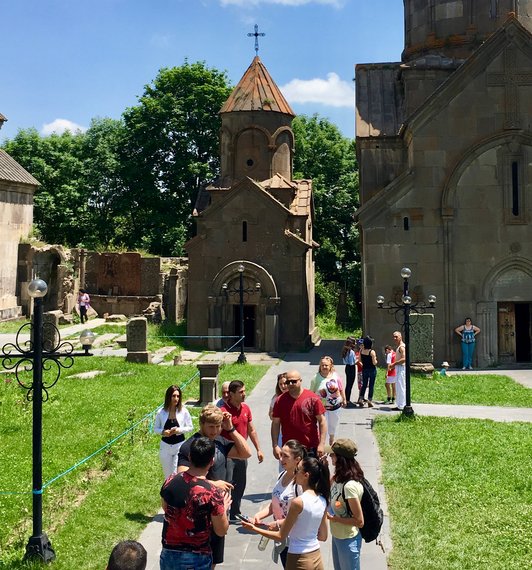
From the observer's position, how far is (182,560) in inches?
217

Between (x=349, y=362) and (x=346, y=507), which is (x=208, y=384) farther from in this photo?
(x=346, y=507)

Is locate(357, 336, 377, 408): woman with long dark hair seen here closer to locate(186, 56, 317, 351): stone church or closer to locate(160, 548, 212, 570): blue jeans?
locate(160, 548, 212, 570): blue jeans

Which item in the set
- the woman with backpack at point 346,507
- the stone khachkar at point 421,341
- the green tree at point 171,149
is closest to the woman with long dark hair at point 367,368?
the stone khachkar at point 421,341

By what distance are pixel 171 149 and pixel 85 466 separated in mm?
34518

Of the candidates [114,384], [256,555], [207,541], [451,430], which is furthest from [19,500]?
[114,384]

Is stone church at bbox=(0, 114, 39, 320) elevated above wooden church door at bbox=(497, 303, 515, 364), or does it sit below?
above

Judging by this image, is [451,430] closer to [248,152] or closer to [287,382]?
[287,382]

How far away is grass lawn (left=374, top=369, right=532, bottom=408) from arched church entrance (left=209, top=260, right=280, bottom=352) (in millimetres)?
7586

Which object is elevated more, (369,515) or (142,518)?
(369,515)

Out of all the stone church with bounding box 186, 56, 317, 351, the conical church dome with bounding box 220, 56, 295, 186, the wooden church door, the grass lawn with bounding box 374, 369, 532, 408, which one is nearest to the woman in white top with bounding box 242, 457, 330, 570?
the grass lawn with bounding box 374, 369, 532, 408

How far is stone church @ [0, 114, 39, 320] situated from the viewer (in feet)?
112

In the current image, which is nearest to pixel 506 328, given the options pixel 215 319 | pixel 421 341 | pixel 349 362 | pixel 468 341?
pixel 468 341

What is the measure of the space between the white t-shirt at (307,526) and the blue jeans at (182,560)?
72 centimetres

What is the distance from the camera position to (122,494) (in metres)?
9.51
